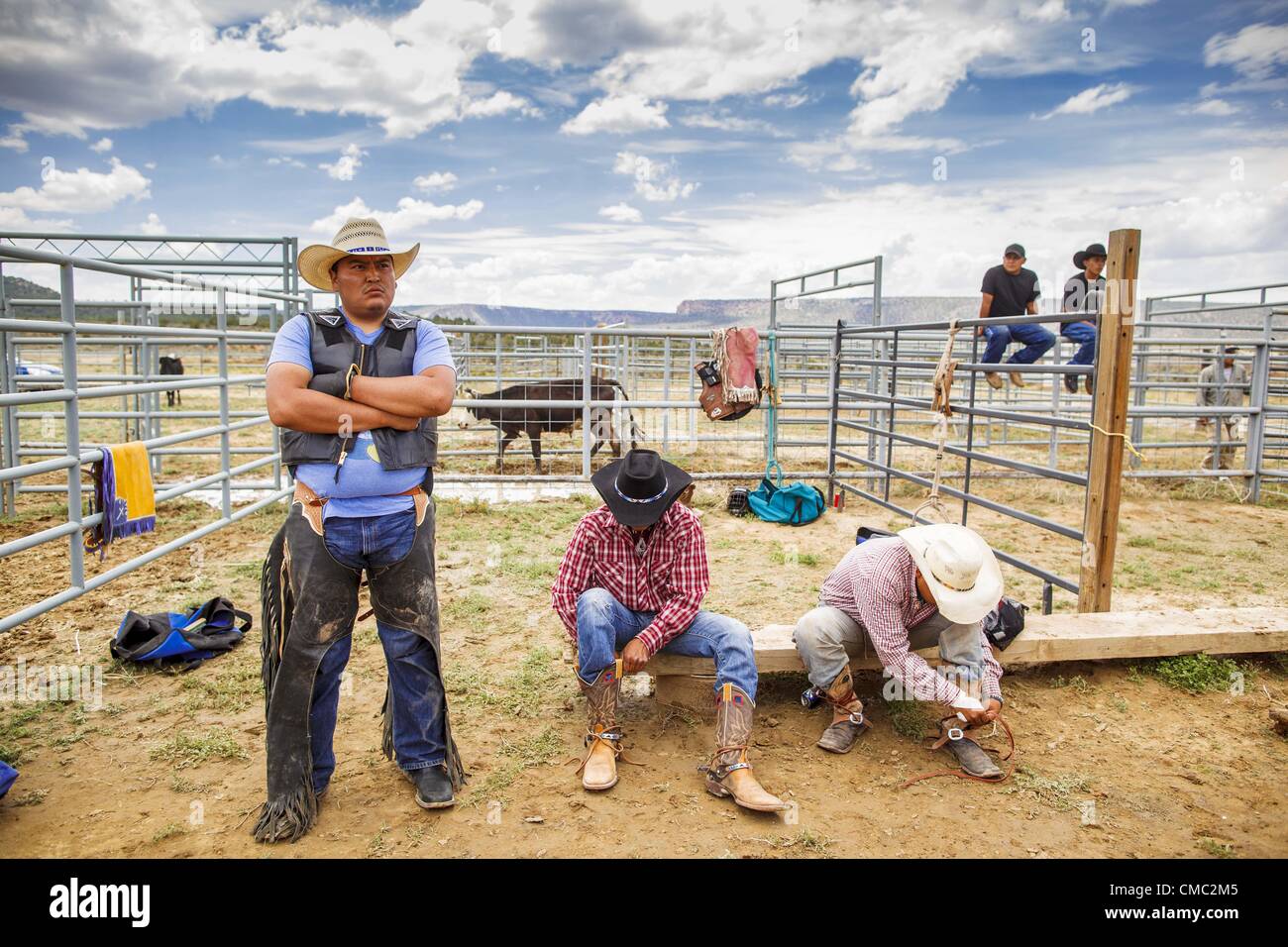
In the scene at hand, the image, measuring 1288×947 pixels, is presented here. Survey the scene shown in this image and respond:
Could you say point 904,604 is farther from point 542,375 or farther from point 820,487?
point 542,375

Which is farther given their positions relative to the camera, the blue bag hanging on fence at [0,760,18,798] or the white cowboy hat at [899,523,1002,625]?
the white cowboy hat at [899,523,1002,625]

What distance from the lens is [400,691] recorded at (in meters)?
2.90

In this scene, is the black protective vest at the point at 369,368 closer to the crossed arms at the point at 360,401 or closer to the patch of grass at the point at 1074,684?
the crossed arms at the point at 360,401

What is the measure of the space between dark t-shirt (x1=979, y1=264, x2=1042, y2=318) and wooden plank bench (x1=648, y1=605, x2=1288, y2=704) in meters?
3.89

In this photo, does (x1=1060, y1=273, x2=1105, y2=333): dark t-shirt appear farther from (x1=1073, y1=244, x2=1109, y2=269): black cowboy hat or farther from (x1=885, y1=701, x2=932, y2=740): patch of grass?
(x1=885, y1=701, x2=932, y2=740): patch of grass

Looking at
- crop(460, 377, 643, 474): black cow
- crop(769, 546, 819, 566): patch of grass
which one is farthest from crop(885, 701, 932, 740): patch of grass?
crop(460, 377, 643, 474): black cow

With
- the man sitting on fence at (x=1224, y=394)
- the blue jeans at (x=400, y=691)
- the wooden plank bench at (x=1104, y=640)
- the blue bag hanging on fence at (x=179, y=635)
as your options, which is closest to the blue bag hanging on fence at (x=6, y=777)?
the blue jeans at (x=400, y=691)

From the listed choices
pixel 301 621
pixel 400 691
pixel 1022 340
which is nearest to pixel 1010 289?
pixel 1022 340

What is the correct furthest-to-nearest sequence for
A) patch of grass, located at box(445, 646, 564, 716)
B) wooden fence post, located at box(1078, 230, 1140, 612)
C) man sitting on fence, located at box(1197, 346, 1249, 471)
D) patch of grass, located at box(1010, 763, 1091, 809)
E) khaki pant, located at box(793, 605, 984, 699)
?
man sitting on fence, located at box(1197, 346, 1249, 471)
wooden fence post, located at box(1078, 230, 1140, 612)
patch of grass, located at box(445, 646, 564, 716)
khaki pant, located at box(793, 605, 984, 699)
patch of grass, located at box(1010, 763, 1091, 809)

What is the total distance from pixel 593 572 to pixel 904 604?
4.09ft

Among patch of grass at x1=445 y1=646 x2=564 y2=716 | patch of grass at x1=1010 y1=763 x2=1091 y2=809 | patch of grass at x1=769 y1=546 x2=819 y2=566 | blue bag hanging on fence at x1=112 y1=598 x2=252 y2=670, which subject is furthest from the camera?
patch of grass at x1=769 y1=546 x2=819 y2=566

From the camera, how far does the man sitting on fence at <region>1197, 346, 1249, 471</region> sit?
9102 millimetres

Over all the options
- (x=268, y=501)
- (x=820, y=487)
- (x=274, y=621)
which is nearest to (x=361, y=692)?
(x=274, y=621)

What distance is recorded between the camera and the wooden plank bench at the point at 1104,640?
11.7 ft
